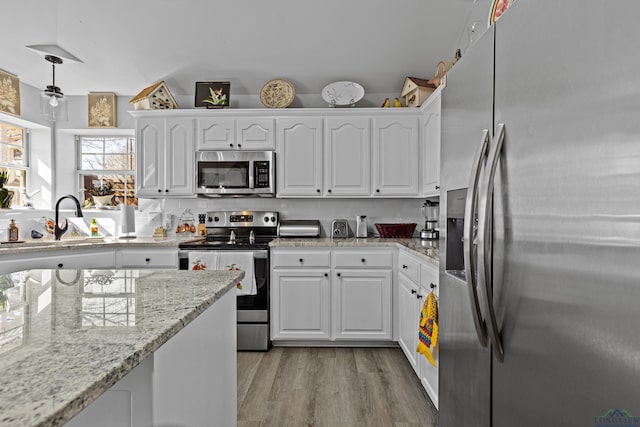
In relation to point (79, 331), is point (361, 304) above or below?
below

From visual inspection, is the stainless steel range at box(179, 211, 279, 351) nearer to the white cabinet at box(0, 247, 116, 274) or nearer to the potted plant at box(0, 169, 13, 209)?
the white cabinet at box(0, 247, 116, 274)

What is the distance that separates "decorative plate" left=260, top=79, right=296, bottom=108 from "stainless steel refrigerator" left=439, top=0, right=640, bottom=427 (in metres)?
2.50

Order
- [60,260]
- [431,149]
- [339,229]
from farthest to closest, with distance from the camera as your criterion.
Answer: [339,229] < [431,149] < [60,260]

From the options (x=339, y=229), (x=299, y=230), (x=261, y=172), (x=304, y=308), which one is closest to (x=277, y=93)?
(x=261, y=172)

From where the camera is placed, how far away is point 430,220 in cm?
339

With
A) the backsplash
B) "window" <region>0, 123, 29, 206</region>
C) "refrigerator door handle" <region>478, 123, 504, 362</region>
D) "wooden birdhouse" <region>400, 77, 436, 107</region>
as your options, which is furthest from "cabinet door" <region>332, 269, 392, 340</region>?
"window" <region>0, 123, 29, 206</region>

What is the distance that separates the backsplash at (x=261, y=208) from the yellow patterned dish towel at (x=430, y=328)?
1.73m

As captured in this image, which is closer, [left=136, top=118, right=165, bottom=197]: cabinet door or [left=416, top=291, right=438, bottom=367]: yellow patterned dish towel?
[left=416, top=291, right=438, bottom=367]: yellow patterned dish towel

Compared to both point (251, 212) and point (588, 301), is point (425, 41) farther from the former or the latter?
point (588, 301)

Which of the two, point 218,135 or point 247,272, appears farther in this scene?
point 218,135

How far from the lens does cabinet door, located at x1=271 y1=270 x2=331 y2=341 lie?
10.2 ft

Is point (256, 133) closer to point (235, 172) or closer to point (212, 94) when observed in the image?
point (235, 172)

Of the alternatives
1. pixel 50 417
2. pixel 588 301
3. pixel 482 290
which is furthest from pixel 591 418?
pixel 50 417

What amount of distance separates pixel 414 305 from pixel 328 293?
2.71ft
